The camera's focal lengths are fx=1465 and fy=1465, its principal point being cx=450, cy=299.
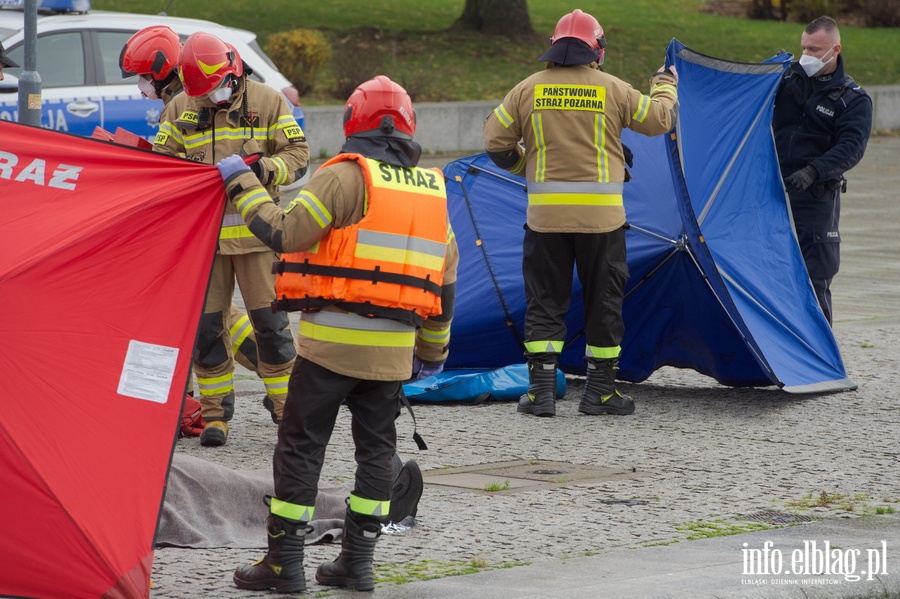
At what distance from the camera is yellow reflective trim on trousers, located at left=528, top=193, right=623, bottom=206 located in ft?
25.4

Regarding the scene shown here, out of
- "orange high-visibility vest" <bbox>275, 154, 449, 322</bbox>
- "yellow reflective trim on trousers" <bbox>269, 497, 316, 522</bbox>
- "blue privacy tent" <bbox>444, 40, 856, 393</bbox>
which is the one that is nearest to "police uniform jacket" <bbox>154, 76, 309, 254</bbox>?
"orange high-visibility vest" <bbox>275, 154, 449, 322</bbox>

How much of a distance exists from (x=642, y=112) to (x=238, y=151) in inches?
86.7

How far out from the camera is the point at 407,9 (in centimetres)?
3020

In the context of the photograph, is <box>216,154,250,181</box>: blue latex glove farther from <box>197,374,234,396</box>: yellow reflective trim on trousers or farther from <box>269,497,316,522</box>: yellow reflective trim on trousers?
<box>197,374,234,396</box>: yellow reflective trim on trousers

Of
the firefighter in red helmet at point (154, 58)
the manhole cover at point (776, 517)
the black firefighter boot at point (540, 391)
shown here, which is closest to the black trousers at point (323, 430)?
the manhole cover at point (776, 517)

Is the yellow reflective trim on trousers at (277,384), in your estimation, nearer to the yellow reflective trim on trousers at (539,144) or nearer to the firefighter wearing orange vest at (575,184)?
the firefighter wearing orange vest at (575,184)

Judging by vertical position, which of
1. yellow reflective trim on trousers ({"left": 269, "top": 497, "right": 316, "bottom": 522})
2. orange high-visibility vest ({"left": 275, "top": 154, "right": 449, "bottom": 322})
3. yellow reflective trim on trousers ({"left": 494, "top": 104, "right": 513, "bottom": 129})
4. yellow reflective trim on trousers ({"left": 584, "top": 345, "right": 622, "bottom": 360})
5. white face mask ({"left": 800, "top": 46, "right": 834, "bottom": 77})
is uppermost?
white face mask ({"left": 800, "top": 46, "right": 834, "bottom": 77})

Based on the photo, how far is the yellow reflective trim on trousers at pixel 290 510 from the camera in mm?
4672

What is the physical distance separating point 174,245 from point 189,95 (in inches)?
88.1

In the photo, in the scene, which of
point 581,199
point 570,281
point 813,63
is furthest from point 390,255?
point 813,63

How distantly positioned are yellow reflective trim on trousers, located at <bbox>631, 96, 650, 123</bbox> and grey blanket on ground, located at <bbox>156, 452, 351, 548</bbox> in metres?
2.97

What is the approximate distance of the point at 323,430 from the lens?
187 inches

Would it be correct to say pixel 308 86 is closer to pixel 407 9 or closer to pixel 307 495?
pixel 407 9

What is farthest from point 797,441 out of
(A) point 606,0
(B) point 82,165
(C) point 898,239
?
(A) point 606,0
